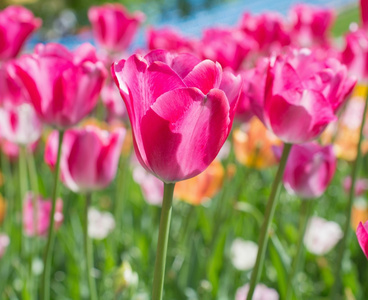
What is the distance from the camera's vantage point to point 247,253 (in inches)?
50.2

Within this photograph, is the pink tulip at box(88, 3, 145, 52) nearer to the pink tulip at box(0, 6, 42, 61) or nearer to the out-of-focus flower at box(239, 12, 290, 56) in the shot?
the out-of-focus flower at box(239, 12, 290, 56)

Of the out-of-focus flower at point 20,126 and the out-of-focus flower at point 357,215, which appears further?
the out-of-focus flower at point 357,215

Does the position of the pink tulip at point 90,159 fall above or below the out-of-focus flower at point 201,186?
above

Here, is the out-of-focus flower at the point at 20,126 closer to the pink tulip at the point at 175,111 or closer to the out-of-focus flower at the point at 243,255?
the out-of-focus flower at the point at 243,255

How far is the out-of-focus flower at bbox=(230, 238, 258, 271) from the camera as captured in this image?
4.12 feet

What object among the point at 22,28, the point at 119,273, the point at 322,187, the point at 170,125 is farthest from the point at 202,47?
the point at 170,125

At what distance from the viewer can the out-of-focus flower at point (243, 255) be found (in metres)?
1.25

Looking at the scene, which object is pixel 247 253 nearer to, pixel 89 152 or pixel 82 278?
pixel 82 278

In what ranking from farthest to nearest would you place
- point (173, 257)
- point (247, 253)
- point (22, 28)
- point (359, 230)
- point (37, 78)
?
point (173, 257), point (247, 253), point (22, 28), point (37, 78), point (359, 230)

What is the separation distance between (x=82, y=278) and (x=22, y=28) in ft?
1.75

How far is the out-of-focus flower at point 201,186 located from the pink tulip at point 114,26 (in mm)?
599

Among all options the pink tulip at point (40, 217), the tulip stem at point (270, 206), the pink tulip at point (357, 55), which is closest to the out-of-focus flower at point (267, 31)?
the pink tulip at point (357, 55)

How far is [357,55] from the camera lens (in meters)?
1.12

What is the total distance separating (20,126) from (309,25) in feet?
4.24
